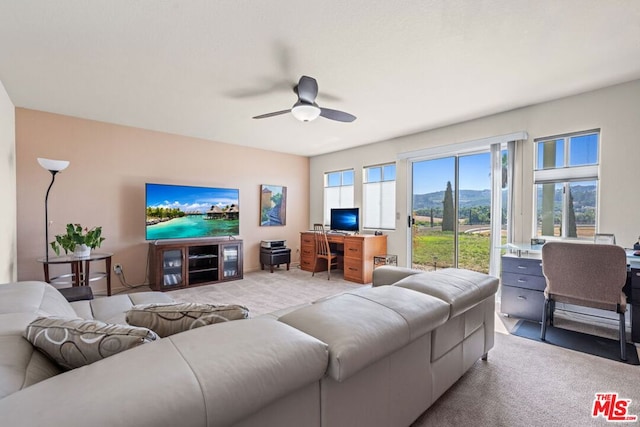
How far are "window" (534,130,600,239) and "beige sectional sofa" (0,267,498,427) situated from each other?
2.49 meters

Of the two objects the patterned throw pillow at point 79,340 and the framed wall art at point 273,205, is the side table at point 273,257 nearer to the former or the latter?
the framed wall art at point 273,205

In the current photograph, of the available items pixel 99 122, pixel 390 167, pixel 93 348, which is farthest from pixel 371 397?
pixel 99 122

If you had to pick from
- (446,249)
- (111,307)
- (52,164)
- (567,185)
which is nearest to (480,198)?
(446,249)

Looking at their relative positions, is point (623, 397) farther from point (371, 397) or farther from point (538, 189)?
point (538, 189)

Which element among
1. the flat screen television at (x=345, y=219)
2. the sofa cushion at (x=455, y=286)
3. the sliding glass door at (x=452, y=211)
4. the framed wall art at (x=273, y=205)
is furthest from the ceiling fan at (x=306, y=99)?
the framed wall art at (x=273, y=205)

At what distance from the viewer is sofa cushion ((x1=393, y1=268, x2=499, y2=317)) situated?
1.56 meters

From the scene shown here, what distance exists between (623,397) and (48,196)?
589 centimetres

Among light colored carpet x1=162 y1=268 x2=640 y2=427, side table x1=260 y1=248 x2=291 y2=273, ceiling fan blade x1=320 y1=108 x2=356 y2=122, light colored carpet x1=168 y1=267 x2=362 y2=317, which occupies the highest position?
ceiling fan blade x1=320 y1=108 x2=356 y2=122

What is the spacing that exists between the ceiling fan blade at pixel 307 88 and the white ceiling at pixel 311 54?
9cm

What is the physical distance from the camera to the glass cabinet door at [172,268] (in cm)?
420

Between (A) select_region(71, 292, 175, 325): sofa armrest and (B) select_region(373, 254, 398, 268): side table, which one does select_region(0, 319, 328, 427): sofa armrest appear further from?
(B) select_region(373, 254, 398, 268): side table

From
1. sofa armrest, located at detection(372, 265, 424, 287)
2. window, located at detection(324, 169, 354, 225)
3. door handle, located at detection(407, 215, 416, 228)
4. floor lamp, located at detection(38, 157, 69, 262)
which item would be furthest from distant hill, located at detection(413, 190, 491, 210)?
floor lamp, located at detection(38, 157, 69, 262)

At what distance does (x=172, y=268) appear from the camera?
4293mm

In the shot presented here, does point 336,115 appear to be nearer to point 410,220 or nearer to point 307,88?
point 307,88
